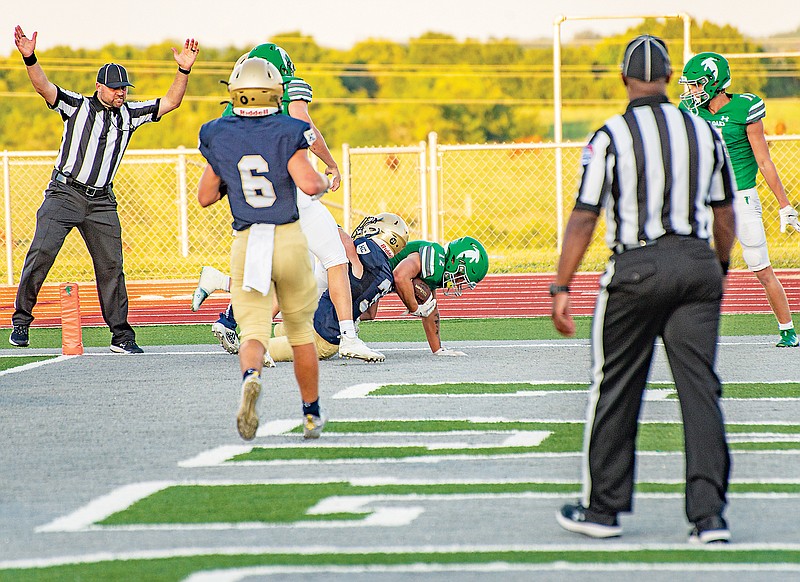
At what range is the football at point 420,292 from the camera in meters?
9.44

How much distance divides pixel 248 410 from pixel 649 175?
2095 mm

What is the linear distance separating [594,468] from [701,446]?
1.17 ft

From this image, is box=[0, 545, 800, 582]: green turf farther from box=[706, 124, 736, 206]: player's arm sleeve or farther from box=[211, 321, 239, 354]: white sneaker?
box=[211, 321, 239, 354]: white sneaker

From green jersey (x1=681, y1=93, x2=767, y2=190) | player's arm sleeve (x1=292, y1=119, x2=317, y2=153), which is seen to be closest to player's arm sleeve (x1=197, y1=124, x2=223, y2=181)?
player's arm sleeve (x1=292, y1=119, x2=317, y2=153)

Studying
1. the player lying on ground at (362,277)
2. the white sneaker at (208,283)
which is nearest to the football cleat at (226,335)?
the white sneaker at (208,283)

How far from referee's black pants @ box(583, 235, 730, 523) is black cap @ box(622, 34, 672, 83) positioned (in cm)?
58

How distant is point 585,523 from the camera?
4.44m

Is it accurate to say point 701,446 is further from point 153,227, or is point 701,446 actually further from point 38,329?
point 153,227

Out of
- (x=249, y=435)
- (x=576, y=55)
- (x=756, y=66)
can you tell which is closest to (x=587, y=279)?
(x=249, y=435)

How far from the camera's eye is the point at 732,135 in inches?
391

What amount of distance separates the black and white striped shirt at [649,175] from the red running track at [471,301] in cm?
926

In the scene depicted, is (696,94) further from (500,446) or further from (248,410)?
(248,410)

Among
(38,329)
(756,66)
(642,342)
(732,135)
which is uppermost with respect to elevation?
(756,66)

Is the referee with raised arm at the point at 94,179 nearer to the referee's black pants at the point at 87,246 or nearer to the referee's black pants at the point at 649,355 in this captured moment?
the referee's black pants at the point at 87,246
